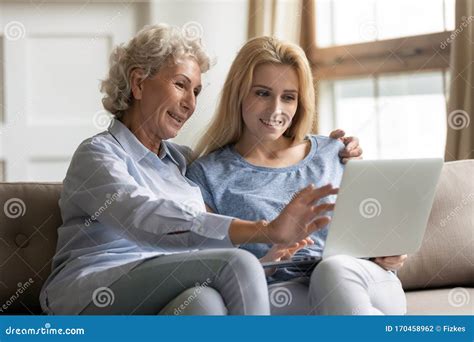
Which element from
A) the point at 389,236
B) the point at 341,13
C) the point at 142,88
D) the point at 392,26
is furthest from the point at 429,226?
the point at 341,13

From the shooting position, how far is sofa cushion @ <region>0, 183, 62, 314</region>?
187 centimetres

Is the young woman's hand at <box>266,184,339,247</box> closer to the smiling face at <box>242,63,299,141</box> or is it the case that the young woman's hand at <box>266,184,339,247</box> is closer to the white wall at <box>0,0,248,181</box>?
the smiling face at <box>242,63,299,141</box>

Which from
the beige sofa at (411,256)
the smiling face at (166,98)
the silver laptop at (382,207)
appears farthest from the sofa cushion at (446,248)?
the smiling face at (166,98)

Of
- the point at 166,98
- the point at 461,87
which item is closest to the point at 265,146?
the point at 166,98

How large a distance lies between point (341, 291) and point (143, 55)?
0.71 meters

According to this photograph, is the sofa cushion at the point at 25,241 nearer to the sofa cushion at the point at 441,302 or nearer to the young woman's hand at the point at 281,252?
the young woman's hand at the point at 281,252

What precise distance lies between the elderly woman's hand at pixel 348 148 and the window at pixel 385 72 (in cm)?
99

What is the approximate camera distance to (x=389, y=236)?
5.39ft

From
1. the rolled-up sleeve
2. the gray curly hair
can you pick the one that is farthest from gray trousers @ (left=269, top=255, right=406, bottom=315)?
the gray curly hair

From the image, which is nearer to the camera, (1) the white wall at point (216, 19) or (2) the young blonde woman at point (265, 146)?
(2) the young blonde woman at point (265, 146)

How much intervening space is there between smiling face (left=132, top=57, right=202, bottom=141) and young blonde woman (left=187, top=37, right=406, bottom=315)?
16 centimetres

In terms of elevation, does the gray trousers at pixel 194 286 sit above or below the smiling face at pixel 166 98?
below

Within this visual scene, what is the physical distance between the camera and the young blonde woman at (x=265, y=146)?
192 cm

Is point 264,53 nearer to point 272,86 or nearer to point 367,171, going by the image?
point 272,86
